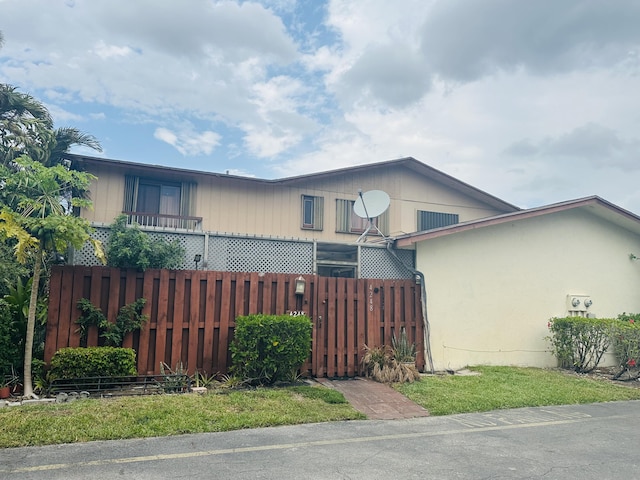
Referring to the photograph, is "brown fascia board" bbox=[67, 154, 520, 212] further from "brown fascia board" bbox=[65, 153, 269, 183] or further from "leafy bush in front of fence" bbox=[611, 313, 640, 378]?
"leafy bush in front of fence" bbox=[611, 313, 640, 378]

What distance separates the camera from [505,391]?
26.5 ft

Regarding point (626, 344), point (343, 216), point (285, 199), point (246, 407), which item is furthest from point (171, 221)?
point (626, 344)

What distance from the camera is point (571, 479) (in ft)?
13.8

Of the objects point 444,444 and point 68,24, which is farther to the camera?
point 68,24

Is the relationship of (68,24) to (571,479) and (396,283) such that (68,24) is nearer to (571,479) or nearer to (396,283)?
(396,283)

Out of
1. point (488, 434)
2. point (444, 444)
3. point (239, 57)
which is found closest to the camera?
point (444, 444)

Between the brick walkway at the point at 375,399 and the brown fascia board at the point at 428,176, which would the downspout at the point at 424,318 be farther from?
the brown fascia board at the point at 428,176

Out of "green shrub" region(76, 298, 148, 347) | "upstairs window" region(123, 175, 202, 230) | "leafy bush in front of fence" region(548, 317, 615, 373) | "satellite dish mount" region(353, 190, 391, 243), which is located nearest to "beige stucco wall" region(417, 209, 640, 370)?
"leafy bush in front of fence" region(548, 317, 615, 373)

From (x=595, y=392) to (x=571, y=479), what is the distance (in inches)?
199

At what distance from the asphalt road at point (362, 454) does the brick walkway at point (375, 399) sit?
0.38m

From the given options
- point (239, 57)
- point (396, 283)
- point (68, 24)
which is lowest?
point (396, 283)

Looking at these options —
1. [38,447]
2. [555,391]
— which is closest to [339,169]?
[555,391]

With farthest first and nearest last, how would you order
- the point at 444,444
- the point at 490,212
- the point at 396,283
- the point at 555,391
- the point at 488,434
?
the point at 490,212 < the point at 396,283 < the point at 555,391 < the point at 488,434 < the point at 444,444

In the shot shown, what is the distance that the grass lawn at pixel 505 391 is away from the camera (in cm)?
722
